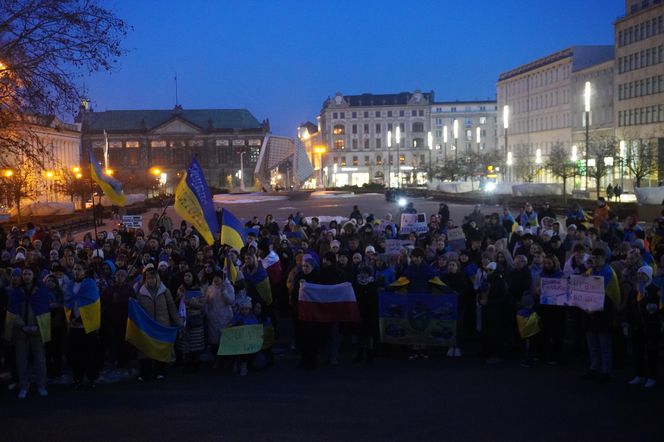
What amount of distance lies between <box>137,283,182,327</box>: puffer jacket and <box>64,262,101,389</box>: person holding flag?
631 millimetres

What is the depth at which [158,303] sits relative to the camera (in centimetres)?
1138

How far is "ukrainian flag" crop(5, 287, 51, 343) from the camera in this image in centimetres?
1072

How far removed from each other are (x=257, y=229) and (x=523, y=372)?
11085 mm

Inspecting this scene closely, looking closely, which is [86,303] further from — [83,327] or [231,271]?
[231,271]

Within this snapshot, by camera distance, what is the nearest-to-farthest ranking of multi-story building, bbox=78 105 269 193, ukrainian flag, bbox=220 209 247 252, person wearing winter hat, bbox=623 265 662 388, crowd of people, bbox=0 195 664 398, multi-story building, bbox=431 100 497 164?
person wearing winter hat, bbox=623 265 662 388 < crowd of people, bbox=0 195 664 398 < ukrainian flag, bbox=220 209 247 252 < multi-story building, bbox=78 105 269 193 < multi-story building, bbox=431 100 497 164

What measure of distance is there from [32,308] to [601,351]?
7.45m

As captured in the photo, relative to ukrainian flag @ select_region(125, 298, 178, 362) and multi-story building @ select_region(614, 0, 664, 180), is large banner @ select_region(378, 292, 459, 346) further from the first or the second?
multi-story building @ select_region(614, 0, 664, 180)

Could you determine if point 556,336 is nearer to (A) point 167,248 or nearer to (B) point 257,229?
(A) point 167,248

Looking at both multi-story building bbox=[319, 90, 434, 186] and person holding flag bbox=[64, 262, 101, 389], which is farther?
multi-story building bbox=[319, 90, 434, 186]

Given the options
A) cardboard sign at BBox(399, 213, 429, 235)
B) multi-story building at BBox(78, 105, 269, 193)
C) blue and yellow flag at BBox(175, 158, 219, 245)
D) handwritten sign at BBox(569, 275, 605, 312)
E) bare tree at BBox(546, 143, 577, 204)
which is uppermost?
multi-story building at BBox(78, 105, 269, 193)

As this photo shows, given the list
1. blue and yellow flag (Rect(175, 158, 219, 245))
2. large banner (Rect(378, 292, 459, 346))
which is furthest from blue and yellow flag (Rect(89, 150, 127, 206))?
large banner (Rect(378, 292, 459, 346))

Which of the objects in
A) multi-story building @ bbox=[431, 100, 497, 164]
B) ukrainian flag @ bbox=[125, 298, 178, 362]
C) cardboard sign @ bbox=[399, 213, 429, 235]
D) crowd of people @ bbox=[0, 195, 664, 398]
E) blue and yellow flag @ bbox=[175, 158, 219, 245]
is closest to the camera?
crowd of people @ bbox=[0, 195, 664, 398]

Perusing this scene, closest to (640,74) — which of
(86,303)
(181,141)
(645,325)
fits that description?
(645,325)

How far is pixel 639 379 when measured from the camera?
33.8 feet
